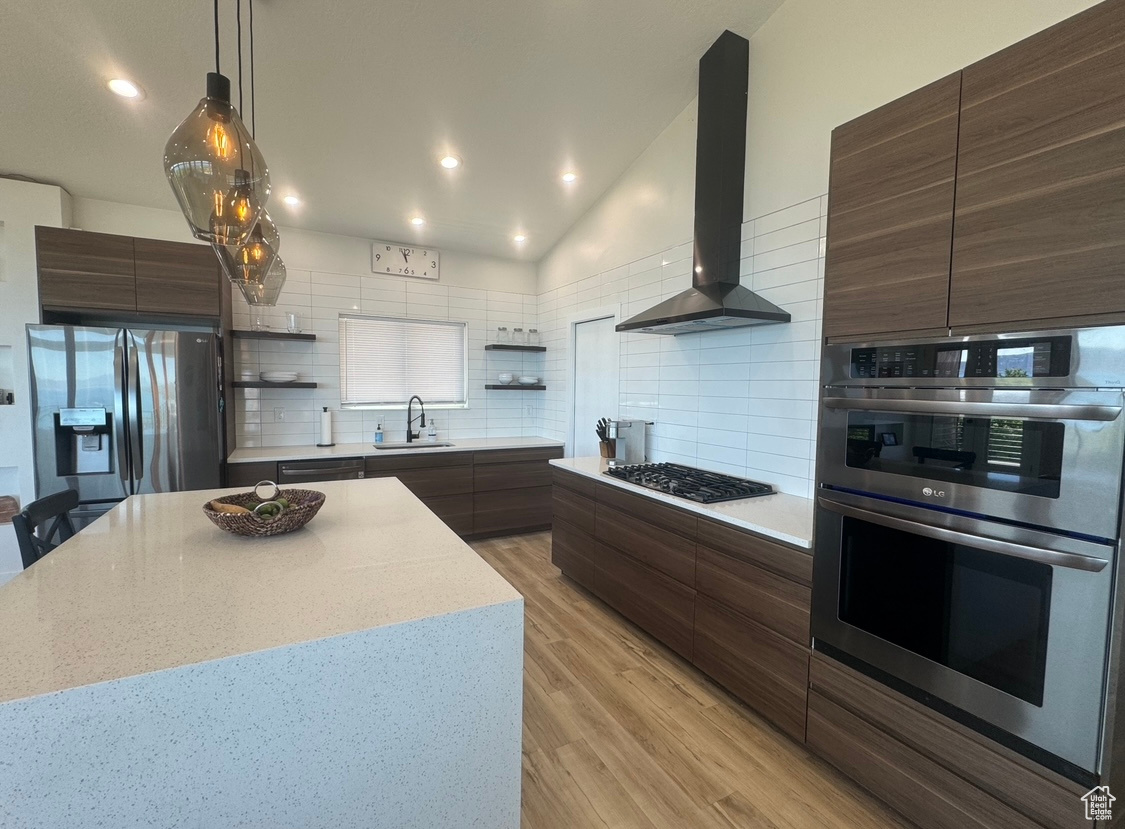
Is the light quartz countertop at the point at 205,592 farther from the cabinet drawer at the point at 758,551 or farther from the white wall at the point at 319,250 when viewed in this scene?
the white wall at the point at 319,250

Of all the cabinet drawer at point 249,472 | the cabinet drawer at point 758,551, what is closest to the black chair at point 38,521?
the cabinet drawer at point 249,472

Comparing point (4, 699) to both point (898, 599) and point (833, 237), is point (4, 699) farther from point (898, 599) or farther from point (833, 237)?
point (833, 237)

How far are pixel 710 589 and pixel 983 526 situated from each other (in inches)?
43.8

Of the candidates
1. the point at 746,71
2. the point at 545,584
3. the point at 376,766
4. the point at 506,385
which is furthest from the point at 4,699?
the point at 506,385

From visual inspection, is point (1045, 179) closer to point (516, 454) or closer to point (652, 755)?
point (652, 755)

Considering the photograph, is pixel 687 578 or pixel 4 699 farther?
pixel 687 578

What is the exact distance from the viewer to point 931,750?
140 centimetres

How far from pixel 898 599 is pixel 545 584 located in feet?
7.56

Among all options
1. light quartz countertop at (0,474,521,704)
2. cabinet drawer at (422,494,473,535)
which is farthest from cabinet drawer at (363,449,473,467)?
light quartz countertop at (0,474,521,704)

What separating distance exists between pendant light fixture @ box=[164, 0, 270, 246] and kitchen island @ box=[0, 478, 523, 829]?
97cm

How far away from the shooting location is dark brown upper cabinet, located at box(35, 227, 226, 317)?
9.76ft

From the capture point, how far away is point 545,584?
3.38 metres

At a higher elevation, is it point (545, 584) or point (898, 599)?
point (898, 599)

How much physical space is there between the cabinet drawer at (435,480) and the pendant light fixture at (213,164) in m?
2.76
